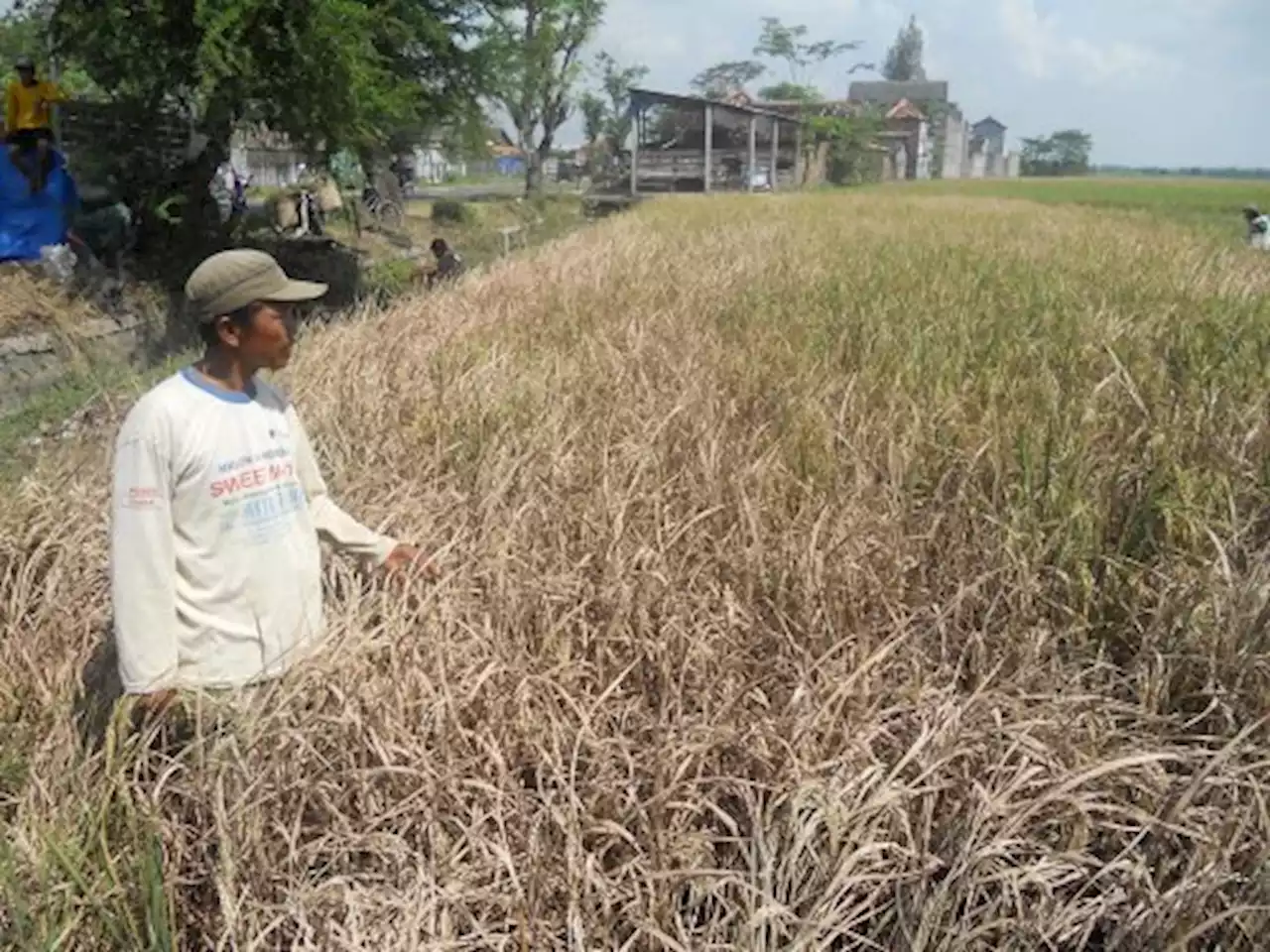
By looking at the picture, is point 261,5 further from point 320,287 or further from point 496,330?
point 320,287

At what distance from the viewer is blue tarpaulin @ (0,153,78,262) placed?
30.9 feet

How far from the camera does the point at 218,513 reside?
2227 mm

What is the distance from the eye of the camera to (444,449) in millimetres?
3992

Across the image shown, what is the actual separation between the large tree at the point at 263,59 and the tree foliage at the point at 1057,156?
112m

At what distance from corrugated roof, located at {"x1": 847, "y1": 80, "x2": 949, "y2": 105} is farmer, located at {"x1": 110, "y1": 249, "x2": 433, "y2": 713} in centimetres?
9569

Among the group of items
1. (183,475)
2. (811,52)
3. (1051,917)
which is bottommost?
(1051,917)

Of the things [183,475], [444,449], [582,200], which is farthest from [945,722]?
[582,200]

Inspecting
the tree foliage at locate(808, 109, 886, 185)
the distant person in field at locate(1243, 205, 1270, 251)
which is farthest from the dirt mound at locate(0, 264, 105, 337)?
the tree foliage at locate(808, 109, 886, 185)

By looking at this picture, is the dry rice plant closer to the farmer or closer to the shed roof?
the farmer

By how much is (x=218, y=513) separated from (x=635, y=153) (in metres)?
41.2

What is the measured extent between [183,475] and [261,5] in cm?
897

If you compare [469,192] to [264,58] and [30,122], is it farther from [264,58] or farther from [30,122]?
[30,122]

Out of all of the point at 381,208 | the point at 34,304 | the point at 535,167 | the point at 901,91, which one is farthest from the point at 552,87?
the point at 901,91

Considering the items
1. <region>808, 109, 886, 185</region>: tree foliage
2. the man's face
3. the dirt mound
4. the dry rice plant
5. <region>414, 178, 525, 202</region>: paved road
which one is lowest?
the dry rice plant
